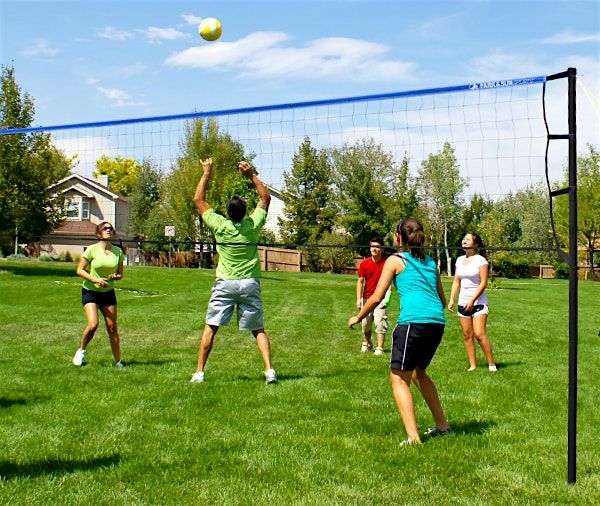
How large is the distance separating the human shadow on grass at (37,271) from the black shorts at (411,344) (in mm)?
26839

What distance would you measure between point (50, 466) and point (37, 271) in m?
29.5

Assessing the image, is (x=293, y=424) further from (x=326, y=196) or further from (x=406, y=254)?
(x=326, y=196)

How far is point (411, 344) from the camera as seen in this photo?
609cm

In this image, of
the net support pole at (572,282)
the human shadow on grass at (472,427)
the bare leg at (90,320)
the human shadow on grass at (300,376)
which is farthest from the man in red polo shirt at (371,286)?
the net support pole at (572,282)

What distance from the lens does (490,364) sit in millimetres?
10008

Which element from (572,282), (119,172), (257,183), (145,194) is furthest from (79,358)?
(119,172)

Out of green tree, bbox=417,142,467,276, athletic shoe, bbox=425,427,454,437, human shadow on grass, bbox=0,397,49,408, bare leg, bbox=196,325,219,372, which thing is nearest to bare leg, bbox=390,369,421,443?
athletic shoe, bbox=425,427,454,437

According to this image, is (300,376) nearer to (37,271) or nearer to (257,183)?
(257,183)

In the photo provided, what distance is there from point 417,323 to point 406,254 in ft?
1.86

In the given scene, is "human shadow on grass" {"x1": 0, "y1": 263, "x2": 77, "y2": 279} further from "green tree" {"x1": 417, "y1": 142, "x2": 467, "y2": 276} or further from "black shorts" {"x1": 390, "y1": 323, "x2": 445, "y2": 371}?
"black shorts" {"x1": 390, "y1": 323, "x2": 445, "y2": 371}

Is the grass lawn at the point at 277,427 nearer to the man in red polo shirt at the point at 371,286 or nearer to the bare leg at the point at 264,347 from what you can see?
the bare leg at the point at 264,347

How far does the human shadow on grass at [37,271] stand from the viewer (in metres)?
31.8

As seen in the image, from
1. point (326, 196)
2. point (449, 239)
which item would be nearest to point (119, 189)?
point (326, 196)

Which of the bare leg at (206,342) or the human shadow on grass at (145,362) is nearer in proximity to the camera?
the bare leg at (206,342)
